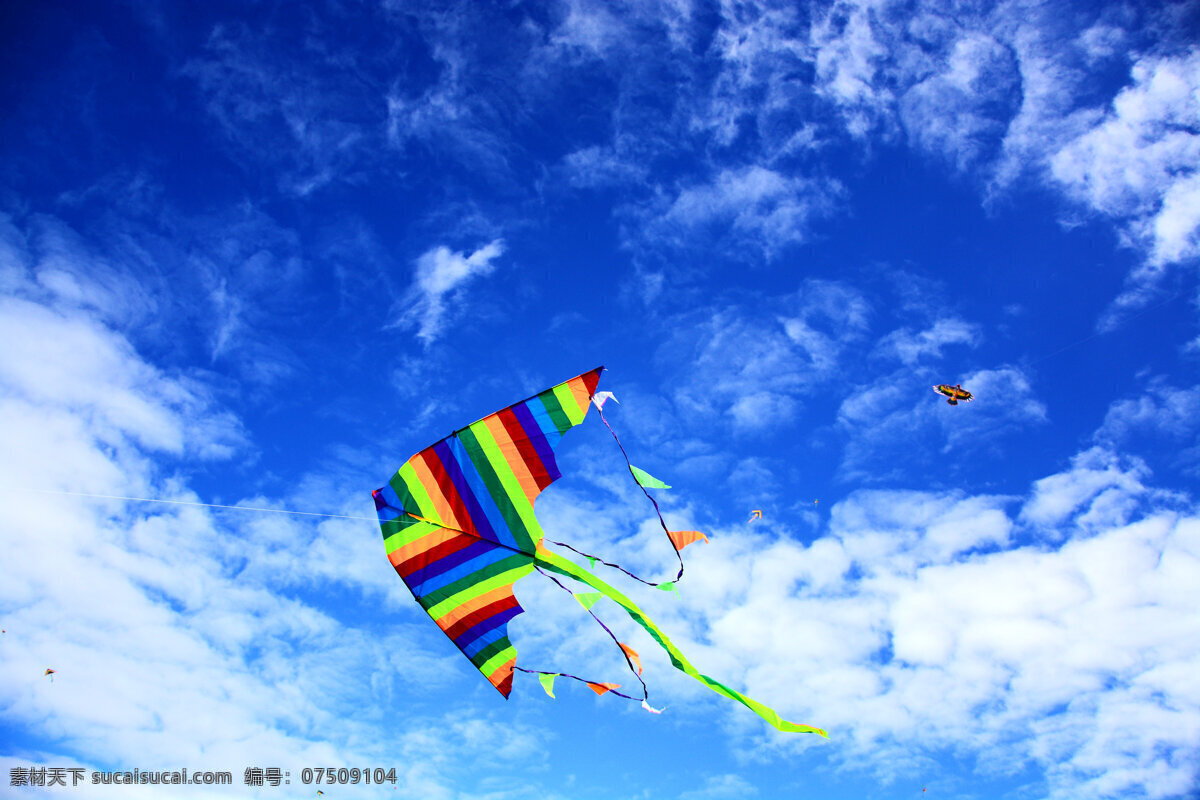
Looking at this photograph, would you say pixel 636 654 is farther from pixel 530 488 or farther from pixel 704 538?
pixel 530 488

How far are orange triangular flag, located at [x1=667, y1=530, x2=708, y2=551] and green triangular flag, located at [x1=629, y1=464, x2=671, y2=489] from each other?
51 cm

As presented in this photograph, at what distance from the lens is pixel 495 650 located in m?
7.44

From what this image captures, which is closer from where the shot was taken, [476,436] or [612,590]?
[612,590]

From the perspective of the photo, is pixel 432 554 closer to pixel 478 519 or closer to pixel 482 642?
pixel 478 519

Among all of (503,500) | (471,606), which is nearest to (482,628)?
(471,606)

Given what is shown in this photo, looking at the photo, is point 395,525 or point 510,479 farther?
point 510,479

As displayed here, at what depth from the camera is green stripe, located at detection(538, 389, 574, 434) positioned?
23.9 ft

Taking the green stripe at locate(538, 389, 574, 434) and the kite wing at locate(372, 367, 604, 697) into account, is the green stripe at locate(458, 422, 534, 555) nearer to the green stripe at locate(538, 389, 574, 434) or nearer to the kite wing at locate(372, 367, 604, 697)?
the kite wing at locate(372, 367, 604, 697)

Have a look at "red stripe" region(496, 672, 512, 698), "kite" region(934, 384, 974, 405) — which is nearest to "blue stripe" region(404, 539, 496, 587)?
"red stripe" region(496, 672, 512, 698)

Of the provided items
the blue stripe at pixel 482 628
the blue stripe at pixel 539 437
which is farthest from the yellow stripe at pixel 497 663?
the blue stripe at pixel 539 437

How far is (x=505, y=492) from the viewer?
745 cm

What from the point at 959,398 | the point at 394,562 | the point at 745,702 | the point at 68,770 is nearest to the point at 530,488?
the point at 394,562

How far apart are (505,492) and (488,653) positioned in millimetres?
1850

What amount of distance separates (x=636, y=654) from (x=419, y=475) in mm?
3096
